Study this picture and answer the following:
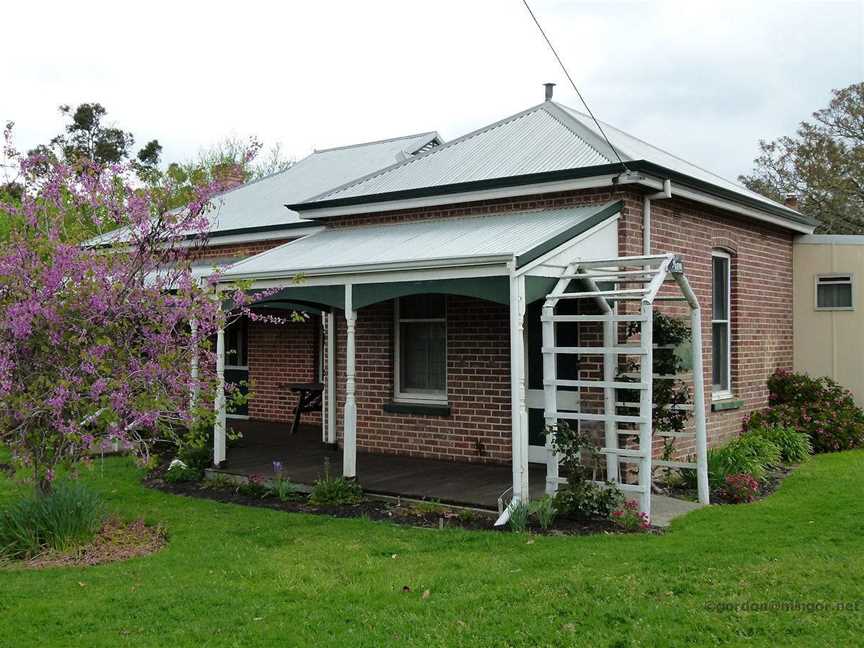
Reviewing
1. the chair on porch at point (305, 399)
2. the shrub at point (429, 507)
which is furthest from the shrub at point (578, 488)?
the chair on porch at point (305, 399)

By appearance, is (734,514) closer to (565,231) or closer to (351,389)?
(565,231)

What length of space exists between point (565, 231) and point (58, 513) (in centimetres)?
535

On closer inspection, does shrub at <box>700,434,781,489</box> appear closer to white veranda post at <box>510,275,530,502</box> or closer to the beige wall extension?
white veranda post at <box>510,275,530,502</box>

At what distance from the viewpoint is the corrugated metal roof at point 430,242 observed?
885cm

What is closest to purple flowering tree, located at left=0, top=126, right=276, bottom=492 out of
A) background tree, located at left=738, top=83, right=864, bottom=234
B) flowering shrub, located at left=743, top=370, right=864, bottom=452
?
flowering shrub, located at left=743, top=370, right=864, bottom=452

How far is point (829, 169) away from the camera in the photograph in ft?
95.2

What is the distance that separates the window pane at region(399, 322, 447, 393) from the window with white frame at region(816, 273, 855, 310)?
6466 mm

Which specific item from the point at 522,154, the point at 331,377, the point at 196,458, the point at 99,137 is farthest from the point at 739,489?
the point at 99,137

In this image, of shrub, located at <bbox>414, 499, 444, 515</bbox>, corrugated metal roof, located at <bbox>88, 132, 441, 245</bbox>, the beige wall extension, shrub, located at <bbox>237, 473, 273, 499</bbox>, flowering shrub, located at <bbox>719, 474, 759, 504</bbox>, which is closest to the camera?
shrub, located at <bbox>414, 499, 444, 515</bbox>

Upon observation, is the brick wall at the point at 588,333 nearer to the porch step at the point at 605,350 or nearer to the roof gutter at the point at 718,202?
the roof gutter at the point at 718,202

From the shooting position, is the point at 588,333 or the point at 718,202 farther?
the point at 718,202

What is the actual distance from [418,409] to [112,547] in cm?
485

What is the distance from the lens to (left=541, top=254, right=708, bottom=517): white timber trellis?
808 centimetres

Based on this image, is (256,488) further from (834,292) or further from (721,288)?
(834,292)
